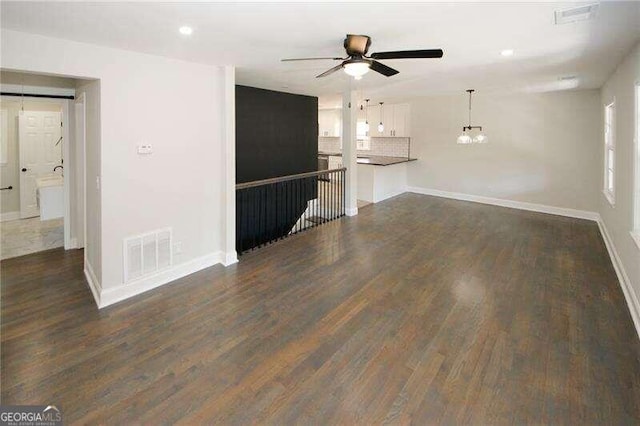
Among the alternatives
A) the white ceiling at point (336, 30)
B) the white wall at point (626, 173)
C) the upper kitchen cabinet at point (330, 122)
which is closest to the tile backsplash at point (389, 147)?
the upper kitchen cabinet at point (330, 122)

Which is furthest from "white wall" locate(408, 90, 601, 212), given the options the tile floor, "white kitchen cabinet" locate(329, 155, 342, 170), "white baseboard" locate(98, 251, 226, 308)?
the tile floor

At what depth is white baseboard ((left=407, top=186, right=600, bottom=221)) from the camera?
6.85 metres

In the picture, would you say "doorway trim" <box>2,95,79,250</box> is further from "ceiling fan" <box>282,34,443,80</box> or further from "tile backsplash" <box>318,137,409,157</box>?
"tile backsplash" <box>318,137,409,157</box>

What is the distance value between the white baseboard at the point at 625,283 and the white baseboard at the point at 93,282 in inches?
193

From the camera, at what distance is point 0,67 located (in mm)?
2730

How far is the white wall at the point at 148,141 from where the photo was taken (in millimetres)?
3064

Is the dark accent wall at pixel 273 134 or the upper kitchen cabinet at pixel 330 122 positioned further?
the upper kitchen cabinet at pixel 330 122

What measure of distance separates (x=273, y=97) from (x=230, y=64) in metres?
2.46

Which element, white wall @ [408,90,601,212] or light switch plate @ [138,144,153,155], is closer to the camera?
light switch plate @ [138,144,153,155]

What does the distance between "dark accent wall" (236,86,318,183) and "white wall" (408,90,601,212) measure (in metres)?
3.22

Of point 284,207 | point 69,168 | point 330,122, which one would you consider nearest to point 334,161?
point 330,122

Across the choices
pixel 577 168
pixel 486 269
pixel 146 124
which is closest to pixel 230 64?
pixel 146 124

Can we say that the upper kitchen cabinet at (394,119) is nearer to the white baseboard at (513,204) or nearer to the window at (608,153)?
the white baseboard at (513,204)

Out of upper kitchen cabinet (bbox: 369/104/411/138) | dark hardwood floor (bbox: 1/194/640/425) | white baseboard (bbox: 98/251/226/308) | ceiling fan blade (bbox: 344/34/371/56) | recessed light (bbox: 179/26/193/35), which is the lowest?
dark hardwood floor (bbox: 1/194/640/425)
